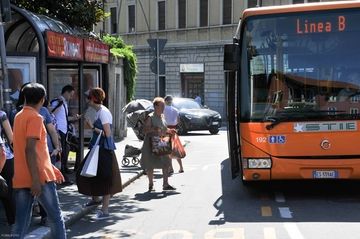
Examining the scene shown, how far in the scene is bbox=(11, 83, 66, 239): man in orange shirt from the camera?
19.3 feet

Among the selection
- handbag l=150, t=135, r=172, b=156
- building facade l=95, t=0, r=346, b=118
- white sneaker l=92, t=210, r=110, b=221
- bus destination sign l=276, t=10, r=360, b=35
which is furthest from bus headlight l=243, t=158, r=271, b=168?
building facade l=95, t=0, r=346, b=118

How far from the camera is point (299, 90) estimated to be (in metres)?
9.77

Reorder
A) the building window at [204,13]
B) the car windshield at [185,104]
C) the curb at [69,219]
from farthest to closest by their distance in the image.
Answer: the building window at [204,13], the car windshield at [185,104], the curb at [69,219]

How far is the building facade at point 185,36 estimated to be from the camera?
140 ft

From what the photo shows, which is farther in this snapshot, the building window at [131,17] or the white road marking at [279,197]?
the building window at [131,17]

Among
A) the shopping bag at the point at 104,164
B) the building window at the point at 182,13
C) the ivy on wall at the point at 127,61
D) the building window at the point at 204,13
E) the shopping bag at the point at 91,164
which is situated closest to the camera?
the shopping bag at the point at 91,164

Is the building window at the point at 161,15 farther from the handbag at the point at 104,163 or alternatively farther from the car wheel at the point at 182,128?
the handbag at the point at 104,163

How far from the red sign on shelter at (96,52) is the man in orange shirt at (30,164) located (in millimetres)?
5980

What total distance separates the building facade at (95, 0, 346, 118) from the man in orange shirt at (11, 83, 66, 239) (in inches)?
1383

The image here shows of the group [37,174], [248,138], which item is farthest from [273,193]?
[37,174]

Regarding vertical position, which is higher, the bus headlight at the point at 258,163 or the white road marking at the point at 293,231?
the bus headlight at the point at 258,163

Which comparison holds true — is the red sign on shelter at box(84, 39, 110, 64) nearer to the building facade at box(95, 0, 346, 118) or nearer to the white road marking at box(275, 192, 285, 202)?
the white road marking at box(275, 192, 285, 202)

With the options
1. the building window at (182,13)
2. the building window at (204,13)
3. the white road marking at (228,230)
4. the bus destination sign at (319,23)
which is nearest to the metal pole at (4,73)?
the white road marking at (228,230)

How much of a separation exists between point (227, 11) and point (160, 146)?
3281cm
